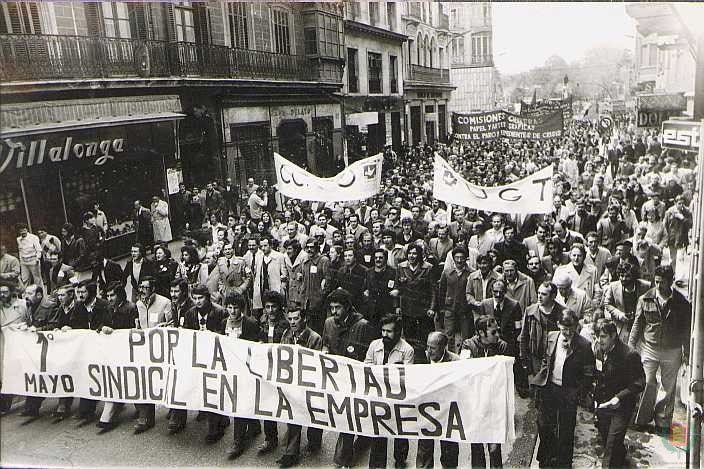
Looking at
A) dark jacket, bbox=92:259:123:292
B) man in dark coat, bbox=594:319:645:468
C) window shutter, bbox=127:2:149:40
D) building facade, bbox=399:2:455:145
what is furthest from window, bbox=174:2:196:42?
man in dark coat, bbox=594:319:645:468

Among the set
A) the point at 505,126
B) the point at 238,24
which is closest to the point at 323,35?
the point at 238,24

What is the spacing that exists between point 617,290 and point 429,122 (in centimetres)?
304

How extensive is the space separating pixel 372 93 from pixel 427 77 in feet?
2.49

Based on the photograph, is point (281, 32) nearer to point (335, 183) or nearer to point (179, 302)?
point (335, 183)

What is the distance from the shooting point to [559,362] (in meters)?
4.84

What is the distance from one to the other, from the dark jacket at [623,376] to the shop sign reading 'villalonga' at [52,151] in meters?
5.63

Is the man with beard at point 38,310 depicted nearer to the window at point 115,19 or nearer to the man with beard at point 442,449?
the window at point 115,19

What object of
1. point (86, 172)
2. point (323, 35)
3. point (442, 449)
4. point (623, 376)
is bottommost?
point (442, 449)

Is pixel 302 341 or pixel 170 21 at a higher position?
pixel 170 21

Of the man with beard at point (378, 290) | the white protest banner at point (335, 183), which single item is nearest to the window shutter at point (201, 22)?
the white protest banner at point (335, 183)

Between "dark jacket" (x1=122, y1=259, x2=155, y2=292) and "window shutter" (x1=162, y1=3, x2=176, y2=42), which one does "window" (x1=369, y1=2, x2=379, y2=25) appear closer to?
"window shutter" (x1=162, y1=3, x2=176, y2=42)

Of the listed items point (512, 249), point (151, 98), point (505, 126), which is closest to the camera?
point (151, 98)

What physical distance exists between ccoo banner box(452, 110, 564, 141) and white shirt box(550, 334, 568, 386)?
9.88 ft

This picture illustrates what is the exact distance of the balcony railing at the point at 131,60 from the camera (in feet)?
19.1
